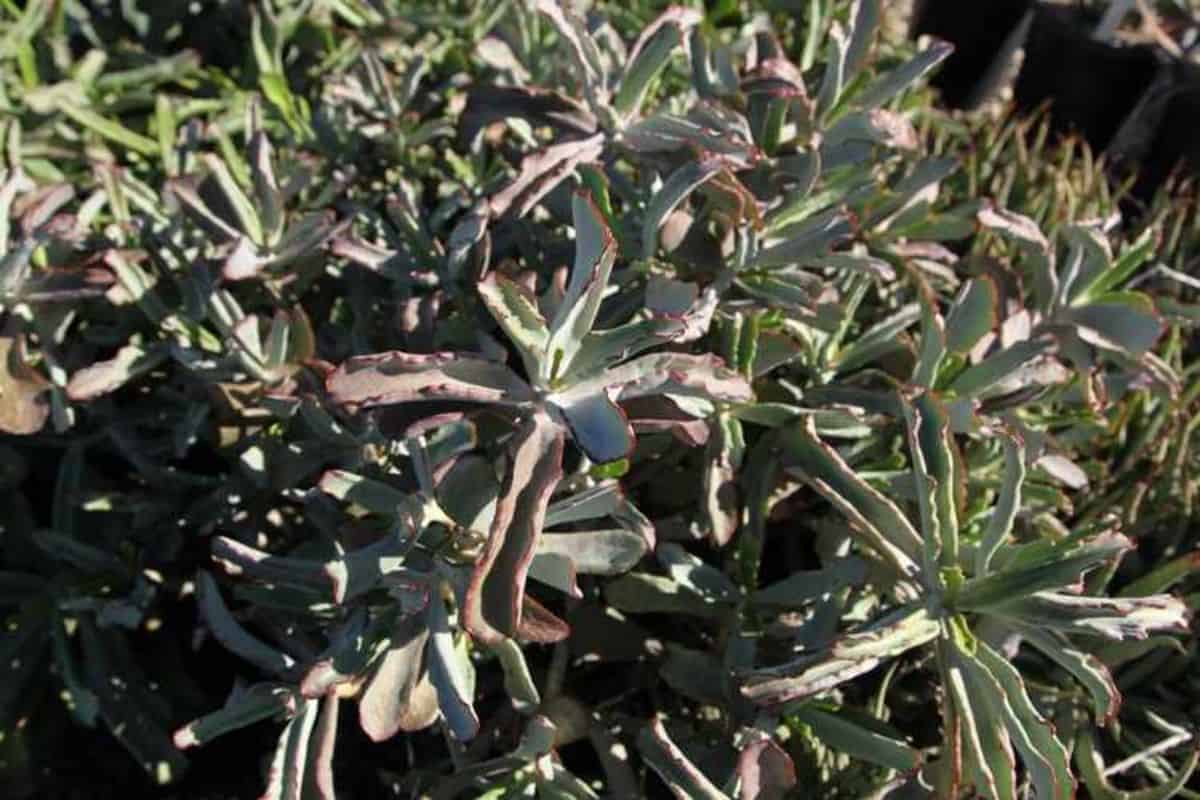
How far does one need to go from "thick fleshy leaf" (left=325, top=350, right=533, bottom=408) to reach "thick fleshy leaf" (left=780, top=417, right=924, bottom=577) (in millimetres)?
308

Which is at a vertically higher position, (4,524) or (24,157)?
(24,157)

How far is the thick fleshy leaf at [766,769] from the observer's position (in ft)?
3.42

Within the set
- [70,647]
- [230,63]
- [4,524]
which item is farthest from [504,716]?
[230,63]

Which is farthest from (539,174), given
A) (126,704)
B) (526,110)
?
(126,704)

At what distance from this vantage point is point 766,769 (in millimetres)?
1050

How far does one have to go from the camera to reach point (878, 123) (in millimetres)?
1287

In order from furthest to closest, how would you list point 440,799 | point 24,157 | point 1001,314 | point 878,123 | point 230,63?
point 230,63 < point 24,157 < point 1001,314 < point 878,123 < point 440,799

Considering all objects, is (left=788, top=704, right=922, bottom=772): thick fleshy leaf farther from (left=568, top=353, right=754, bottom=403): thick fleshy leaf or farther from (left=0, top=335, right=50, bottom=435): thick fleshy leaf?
(left=0, top=335, right=50, bottom=435): thick fleshy leaf

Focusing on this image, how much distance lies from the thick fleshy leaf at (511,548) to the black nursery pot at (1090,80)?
2071mm

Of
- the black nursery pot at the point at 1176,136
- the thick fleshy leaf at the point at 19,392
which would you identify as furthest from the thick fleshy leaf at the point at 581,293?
the black nursery pot at the point at 1176,136

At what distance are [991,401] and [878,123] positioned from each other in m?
0.30

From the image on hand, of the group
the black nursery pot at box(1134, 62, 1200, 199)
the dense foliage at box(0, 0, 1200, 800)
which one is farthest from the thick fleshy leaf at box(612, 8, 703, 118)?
the black nursery pot at box(1134, 62, 1200, 199)

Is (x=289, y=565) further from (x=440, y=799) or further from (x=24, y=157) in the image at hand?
(x=24, y=157)

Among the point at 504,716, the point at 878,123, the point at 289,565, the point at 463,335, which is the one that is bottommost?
the point at 504,716
